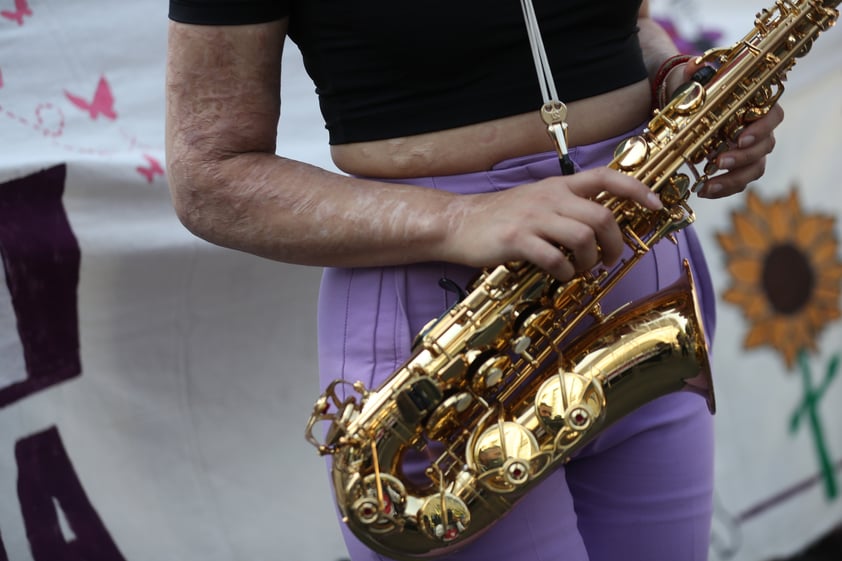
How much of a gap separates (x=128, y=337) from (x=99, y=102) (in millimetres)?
574

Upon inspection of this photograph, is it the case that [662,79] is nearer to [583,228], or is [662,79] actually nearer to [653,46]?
[653,46]

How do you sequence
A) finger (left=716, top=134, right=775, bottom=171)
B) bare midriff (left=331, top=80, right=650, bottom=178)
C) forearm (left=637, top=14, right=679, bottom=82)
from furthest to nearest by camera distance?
forearm (left=637, top=14, right=679, bottom=82) < finger (left=716, top=134, right=775, bottom=171) < bare midriff (left=331, top=80, right=650, bottom=178)

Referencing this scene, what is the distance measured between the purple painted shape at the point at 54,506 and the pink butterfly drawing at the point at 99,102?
756 millimetres

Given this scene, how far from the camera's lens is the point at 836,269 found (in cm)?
349

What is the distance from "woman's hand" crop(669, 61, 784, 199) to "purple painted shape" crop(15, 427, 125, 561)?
150 cm

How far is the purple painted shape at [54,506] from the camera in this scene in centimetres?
199

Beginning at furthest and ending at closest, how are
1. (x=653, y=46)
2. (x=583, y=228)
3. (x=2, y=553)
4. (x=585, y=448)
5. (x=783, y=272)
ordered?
(x=783, y=272) → (x=2, y=553) → (x=653, y=46) → (x=585, y=448) → (x=583, y=228)

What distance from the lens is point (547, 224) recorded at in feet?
3.84

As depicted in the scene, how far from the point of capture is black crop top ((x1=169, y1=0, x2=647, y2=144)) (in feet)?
4.04

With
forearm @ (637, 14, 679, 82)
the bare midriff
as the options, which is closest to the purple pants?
the bare midriff

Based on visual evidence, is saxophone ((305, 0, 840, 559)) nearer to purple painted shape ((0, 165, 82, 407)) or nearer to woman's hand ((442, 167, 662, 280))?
woman's hand ((442, 167, 662, 280))

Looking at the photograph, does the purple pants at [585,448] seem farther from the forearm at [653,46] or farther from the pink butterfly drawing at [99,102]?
the pink butterfly drawing at [99,102]

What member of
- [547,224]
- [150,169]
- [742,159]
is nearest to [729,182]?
[742,159]

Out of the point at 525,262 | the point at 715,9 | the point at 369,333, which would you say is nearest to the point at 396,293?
the point at 369,333
